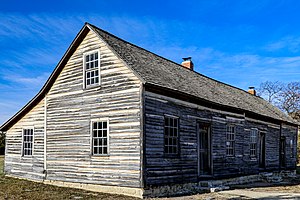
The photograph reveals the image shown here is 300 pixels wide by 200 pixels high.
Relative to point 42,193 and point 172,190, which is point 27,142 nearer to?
point 42,193

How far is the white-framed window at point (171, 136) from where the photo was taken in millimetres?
14148

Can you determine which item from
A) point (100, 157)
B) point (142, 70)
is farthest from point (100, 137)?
point (142, 70)

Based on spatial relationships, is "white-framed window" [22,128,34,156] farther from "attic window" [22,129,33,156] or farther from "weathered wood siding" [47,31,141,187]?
"weathered wood siding" [47,31,141,187]

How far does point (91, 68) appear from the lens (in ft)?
50.5

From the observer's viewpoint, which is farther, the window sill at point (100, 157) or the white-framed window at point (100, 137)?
the white-framed window at point (100, 137)

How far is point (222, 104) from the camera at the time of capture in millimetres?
17891

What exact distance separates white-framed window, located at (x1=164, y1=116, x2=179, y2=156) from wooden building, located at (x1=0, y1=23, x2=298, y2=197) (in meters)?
0.04

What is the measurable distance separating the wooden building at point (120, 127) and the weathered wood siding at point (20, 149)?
53mm

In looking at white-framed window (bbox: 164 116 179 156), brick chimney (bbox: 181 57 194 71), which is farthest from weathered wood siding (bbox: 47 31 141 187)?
brick chimney (bbox: 181 57 194 71)

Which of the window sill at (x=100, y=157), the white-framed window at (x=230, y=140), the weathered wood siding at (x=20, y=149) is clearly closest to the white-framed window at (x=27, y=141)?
the weathered wood siding at (x=20, y=149)

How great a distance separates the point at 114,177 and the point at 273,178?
12269mm

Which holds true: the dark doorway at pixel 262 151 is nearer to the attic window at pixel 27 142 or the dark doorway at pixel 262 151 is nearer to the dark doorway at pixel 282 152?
the dark doorway at pixel 282 152

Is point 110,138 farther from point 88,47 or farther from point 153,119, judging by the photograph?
point 88,47

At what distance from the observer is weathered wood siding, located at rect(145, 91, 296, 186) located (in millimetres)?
13242
